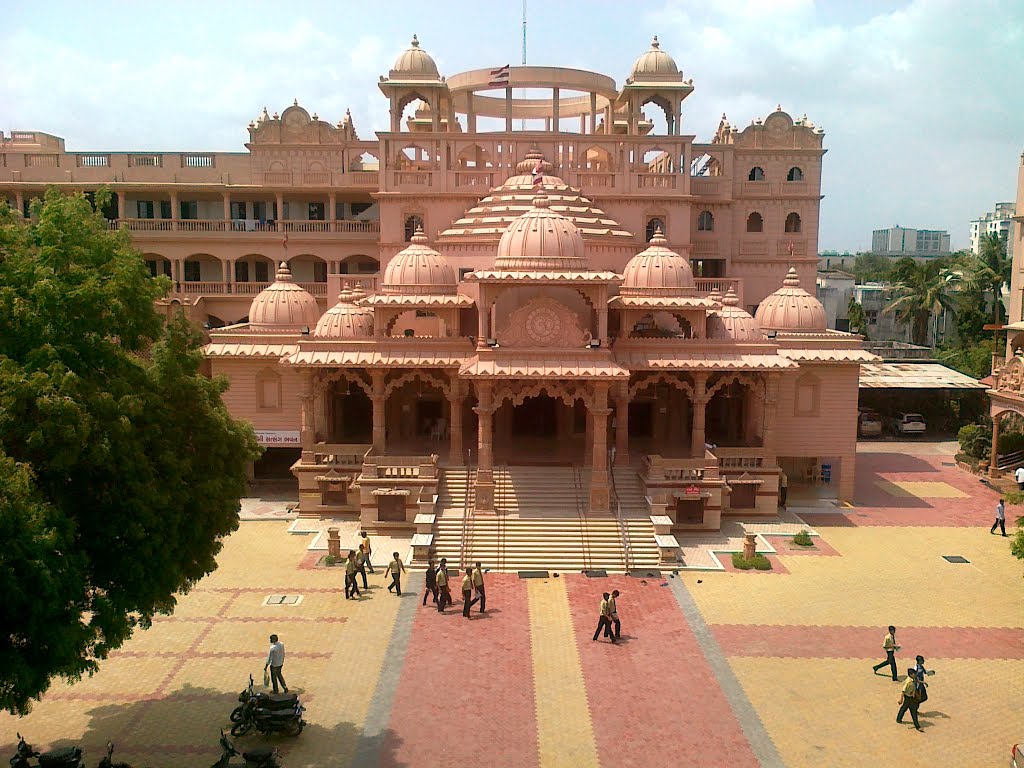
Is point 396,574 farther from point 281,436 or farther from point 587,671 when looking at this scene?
point 281,436

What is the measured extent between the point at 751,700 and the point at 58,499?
1367 cm

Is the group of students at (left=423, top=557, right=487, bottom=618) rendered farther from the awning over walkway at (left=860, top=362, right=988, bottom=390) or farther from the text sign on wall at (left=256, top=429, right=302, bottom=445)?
the awning over walkway at (left=860, top=362, right=988, bottom=390)

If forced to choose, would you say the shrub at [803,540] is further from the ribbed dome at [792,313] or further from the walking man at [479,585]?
the walking man at [479,585]

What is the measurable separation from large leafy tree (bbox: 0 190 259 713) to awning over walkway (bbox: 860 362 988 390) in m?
41.0

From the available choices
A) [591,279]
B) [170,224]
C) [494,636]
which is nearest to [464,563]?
[494,636]

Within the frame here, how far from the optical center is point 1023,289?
45969 mm

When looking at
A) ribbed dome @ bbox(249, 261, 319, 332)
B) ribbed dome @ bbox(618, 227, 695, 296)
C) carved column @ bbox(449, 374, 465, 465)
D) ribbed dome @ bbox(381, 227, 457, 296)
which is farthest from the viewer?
ribbed dome @ bbox(249, 261, 319, 332)

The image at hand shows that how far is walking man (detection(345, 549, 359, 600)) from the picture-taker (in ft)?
78.7

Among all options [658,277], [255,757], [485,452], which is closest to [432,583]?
[485,452]

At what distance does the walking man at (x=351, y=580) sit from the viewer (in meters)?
24.0

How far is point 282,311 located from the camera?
116ft

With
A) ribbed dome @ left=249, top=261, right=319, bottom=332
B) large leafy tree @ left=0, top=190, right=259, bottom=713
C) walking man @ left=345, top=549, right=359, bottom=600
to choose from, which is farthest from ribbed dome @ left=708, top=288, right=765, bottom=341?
large leafy tree @ left=0, top=190, right=259, bottom=713

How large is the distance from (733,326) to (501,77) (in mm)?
17200

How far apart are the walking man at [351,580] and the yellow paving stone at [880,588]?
9.21 m
